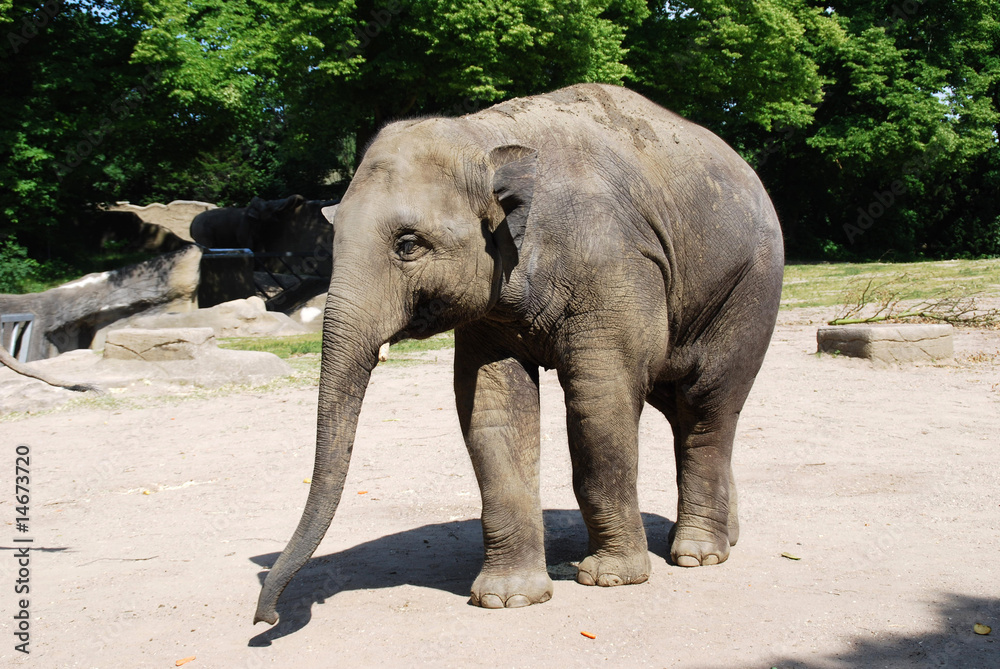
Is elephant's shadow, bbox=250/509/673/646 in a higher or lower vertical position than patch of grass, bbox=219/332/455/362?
lower

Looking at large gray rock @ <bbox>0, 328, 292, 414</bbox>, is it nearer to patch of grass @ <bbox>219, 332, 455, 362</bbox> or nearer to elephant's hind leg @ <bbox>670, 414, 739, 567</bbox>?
patch of grass @ <bbox>219, 332, 455, 362</bbox>

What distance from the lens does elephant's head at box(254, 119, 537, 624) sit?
3.55 meters

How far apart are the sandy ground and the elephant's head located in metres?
0.92

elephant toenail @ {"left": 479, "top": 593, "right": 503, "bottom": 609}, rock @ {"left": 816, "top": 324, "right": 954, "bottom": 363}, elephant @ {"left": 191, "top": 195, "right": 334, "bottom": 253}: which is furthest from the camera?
elephant @ {"left": 191, "top": 195, "right": 334, "bottom": 253}

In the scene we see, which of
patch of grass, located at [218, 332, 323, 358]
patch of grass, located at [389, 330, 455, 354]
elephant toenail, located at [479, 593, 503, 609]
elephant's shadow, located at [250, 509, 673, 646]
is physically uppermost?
patch of grass, located at [218, 332, 323, 358]


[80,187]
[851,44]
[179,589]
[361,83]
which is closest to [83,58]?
[80,187]

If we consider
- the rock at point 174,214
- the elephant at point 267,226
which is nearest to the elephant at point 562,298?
the elephant at point 267,226

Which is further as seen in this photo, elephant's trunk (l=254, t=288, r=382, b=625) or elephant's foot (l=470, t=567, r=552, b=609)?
elephant's foot (l=470, t=567, r=552, b=609)

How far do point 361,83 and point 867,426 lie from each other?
675 inches

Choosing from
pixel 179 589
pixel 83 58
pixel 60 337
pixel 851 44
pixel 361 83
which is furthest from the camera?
pixel 851 44

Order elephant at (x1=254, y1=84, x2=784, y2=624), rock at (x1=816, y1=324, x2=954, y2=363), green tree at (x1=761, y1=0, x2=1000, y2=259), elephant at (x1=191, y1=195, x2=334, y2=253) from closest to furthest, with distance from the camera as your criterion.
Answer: elephant at (x1=254, y1=84, x2=784, y2=624) → rock at (x1=816, y1=324, x2=954, y2=363) → elephant at (x1=191, y1=195, x2=334, y2=253) → green tree at (x1=761, y1=0, x2=1000, y2=259)

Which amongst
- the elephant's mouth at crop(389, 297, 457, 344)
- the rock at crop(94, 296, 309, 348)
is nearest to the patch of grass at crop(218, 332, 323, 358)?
the rock at crop(94, 296, 309, 348)

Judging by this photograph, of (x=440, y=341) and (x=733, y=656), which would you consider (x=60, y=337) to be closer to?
(x=440, y=341)

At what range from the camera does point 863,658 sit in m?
3.57
